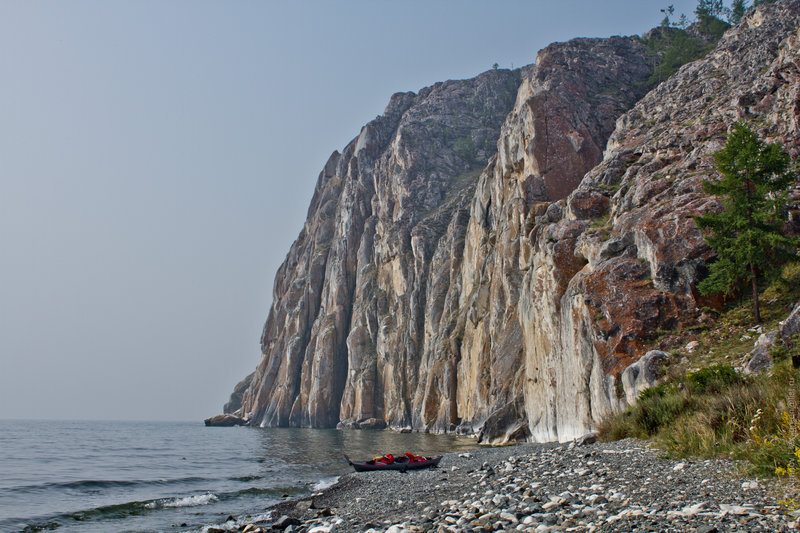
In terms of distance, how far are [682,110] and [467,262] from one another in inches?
1500

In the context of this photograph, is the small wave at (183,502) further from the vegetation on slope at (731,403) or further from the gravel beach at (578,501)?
the vegetation on slope at (731,403)

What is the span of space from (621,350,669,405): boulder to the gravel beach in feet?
23.0

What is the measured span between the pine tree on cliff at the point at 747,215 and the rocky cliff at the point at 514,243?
2.94 m

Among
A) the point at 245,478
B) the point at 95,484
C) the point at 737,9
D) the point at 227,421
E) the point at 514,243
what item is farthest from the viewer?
the point at 227,421

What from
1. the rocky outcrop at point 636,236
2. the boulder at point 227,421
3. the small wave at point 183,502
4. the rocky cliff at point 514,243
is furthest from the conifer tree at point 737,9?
the boulder at point 227,421

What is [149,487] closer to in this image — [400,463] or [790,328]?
[400,463]

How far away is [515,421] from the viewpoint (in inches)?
1777

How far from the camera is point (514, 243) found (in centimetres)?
5803

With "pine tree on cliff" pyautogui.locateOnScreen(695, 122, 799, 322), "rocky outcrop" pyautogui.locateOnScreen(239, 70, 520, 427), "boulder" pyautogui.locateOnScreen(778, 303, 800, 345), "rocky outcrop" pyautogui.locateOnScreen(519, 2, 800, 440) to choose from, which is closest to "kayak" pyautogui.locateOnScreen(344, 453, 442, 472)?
"rocky outcrop" pyautogui.locateOnScreen(519, 2, 800, 440)

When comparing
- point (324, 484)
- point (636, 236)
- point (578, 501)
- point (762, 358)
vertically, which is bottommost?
point (324, 484)

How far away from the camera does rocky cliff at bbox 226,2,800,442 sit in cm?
2942

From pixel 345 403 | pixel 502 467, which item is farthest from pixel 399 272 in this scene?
pixel 502 467

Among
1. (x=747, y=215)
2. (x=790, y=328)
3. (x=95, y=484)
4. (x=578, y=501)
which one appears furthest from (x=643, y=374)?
(x=95, y=484)

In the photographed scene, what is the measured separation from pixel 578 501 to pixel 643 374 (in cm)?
1523
